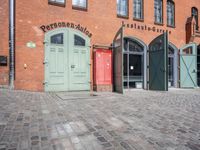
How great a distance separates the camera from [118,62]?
34.4 ft

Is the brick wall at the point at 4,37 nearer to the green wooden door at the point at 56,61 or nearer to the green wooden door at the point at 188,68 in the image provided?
the green wooden door at the point at 56,61

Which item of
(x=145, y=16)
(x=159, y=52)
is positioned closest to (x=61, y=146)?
(x=159, y=52)

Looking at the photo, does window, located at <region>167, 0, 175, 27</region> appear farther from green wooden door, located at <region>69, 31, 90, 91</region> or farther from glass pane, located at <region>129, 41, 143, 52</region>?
green wooden door, located at <region>69, 31, 90, 91</region>

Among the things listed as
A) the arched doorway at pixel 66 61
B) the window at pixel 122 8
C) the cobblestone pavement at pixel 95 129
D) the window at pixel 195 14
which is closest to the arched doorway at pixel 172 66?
the window at pixel 195 14

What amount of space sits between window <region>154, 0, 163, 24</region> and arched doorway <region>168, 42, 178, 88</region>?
7.32 ft

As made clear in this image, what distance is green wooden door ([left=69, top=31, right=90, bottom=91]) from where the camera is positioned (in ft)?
33.1

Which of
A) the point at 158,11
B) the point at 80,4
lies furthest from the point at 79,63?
the point at 158,11

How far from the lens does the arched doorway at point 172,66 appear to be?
553 inches

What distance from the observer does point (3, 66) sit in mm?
8617

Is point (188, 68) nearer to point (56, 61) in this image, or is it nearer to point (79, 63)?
point (79, 63)

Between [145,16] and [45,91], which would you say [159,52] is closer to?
[145,16]

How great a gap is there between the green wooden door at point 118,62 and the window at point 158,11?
4.12 meters

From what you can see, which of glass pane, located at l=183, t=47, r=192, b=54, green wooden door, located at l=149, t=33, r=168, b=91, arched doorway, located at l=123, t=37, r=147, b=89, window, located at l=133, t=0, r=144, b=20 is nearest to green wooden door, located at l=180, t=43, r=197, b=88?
glass pane, located at l=183, t=47, r=192, b=54

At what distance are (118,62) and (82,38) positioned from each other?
93.1 inches
